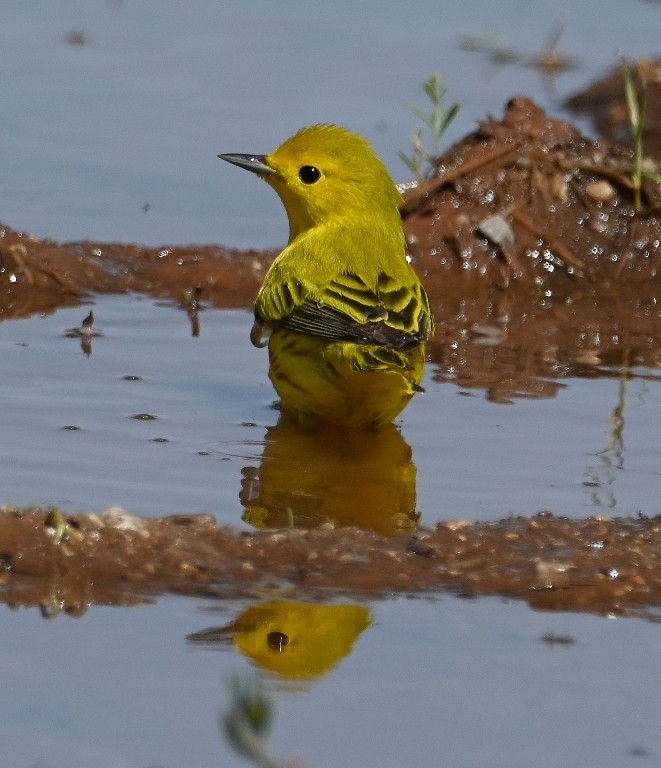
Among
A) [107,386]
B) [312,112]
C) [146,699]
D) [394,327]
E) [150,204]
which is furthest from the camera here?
[312,112]

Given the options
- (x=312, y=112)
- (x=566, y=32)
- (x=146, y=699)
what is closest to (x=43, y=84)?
(x=312, y=112)

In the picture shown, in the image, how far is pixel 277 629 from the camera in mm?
4375

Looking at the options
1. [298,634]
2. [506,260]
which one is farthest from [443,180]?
[298,634]

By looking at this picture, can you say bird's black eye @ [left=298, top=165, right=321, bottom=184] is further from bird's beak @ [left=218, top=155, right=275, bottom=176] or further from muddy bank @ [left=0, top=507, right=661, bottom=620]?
muddy bank @ [left=0, top=507, right=661, bottom=620]

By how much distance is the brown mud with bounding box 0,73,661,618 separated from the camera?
4.73 m

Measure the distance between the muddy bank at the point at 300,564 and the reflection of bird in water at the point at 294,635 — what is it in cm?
12

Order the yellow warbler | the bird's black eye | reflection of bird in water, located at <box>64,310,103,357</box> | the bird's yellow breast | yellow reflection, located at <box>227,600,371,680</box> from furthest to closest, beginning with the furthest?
the bird's black eye
reflection of bird in water, located at <box>64,310,103,357</box>
the yellow warbler
the bird's yellow breast
yellow reflection, located at <box>227,600,371,680</box>

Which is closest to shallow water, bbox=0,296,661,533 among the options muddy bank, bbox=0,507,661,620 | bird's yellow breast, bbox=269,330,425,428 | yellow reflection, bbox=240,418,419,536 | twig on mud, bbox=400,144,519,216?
yellow reflection, bbox=240,418,419,536

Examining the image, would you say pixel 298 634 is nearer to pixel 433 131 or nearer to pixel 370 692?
pixel 370 692

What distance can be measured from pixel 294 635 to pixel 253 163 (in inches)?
137

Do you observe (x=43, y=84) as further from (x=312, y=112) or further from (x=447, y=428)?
(x=447, y=428)

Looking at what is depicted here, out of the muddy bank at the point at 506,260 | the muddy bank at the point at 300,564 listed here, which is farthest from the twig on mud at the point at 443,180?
the muddy bank at the point at 300,564

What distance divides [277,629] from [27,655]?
648 mm

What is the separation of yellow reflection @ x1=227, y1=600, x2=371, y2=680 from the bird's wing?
1738 millimetres
